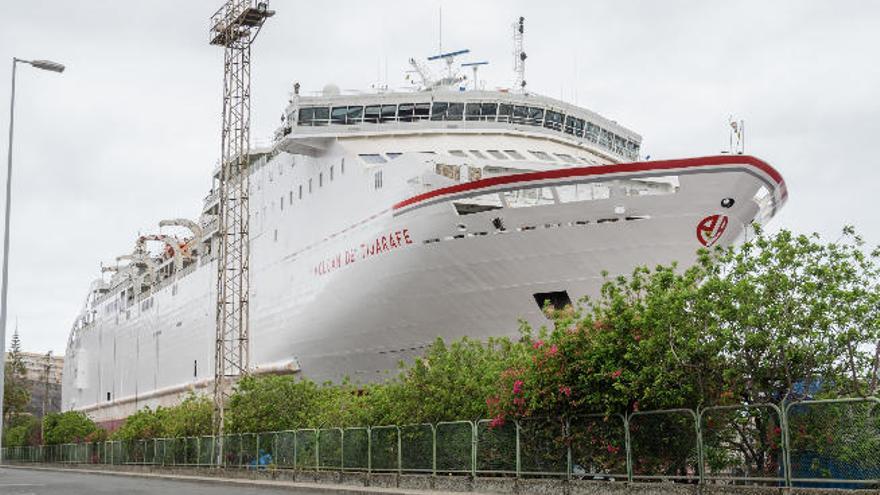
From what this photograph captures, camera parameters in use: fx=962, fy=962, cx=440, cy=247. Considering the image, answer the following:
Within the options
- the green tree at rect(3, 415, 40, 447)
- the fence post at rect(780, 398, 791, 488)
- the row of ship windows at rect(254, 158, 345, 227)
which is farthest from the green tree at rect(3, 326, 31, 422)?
the fence post at rect(780, 398, 791, 488)

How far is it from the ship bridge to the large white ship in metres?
0.06

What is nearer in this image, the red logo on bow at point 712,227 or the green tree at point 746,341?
the green tree at point 746,341

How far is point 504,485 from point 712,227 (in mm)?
13275

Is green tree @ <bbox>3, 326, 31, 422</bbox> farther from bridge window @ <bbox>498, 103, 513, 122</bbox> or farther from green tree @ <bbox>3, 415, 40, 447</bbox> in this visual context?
bridge window @ <bbox>498, 103, 513, 122</bbox>

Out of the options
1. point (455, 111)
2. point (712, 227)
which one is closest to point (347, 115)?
point (455, 111)

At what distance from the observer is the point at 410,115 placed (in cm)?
3984

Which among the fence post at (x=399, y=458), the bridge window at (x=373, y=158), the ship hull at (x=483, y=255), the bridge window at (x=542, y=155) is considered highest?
the bridge window at (x=542, y=155)

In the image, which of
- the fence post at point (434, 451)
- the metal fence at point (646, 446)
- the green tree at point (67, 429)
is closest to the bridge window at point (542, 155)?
the metal fence at point (646, 446)

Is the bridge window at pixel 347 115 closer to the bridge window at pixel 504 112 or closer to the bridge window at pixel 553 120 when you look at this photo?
the bridge window at pixel 504 112

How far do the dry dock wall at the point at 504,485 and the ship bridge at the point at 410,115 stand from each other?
14.4 metres

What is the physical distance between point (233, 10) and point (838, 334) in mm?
37183

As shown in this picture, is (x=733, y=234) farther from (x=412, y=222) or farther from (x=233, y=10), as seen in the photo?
(x=233, y=10)

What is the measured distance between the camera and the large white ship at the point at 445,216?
97.0 ft

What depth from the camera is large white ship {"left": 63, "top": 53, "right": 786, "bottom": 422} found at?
97.0 feet
